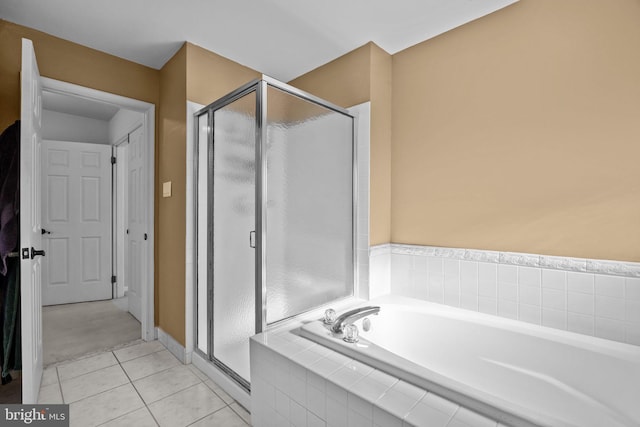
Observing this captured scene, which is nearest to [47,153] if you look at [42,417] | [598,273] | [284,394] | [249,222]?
[42,417]

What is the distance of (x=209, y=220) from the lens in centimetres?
211

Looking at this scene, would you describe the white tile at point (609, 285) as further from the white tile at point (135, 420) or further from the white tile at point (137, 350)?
the white tile at point (137, 350)

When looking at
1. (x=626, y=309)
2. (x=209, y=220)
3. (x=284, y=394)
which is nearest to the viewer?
(x=284, y=394)

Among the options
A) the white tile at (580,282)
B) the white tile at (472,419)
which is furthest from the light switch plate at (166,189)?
the white tile at (580,282)

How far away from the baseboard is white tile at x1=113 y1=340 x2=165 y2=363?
54 millimetres

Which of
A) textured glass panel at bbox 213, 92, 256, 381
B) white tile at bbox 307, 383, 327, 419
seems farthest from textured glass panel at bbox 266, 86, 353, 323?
white tile at bbox 307, 383, 327, 419

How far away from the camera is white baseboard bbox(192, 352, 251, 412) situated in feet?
5.78

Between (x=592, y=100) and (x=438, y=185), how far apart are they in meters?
0.89

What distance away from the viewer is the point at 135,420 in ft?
5.38

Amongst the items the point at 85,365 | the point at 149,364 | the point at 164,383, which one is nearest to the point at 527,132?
the point at 164,383

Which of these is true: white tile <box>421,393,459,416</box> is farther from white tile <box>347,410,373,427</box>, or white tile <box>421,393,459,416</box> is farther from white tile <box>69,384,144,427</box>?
white tile <box>69,384,144,427</box>

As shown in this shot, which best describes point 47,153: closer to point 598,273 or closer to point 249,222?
point 249,222
